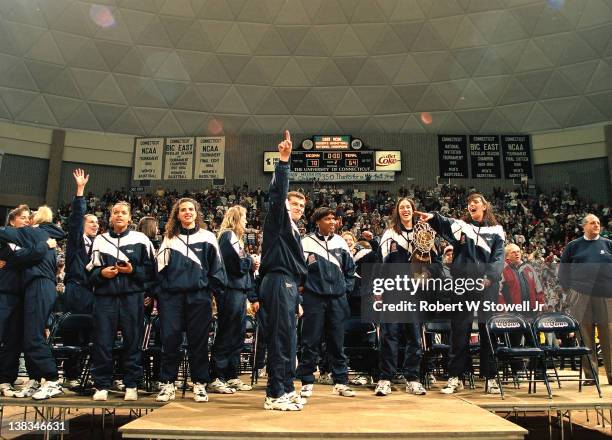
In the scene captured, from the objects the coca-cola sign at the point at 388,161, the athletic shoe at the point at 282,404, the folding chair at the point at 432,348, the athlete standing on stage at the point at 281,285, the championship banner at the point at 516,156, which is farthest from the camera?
the coca-cola sign at the point at 388,161

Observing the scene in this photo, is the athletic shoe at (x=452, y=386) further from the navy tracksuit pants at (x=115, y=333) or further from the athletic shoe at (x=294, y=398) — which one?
the navy tracksuit pants at (x=115, y=333)

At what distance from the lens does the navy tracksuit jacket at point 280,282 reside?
4.63 m

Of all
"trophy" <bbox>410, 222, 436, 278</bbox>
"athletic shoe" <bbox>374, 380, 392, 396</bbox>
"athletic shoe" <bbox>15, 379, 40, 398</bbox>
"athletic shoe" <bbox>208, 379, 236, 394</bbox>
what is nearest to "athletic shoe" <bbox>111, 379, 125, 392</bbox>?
"athletic shoe" <bbox>15, 379, 40, 398</bbox>

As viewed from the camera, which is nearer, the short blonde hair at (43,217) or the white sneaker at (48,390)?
the white sneaker at (48,390)

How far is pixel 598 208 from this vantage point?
24531 mm

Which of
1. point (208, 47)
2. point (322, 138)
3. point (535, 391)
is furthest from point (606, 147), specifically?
point (535, 391)

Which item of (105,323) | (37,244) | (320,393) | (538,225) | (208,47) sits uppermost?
(208,47)

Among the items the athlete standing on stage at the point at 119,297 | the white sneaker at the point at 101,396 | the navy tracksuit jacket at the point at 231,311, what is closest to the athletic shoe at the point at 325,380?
the navy tracksuit jacket at the point at 231,311

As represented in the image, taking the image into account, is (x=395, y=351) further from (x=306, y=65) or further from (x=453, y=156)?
(x=306, y=65)

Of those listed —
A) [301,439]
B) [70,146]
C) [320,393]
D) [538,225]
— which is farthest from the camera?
[70,146]

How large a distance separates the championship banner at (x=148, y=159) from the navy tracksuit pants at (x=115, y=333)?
76.2ft

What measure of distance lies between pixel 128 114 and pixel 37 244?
78.6 feet

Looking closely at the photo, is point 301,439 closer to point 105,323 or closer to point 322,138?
point 105,323

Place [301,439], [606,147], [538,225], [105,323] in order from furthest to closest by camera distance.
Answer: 1. [606,147]
2. [538,225]
3. [105,323]
4. [301,439]
